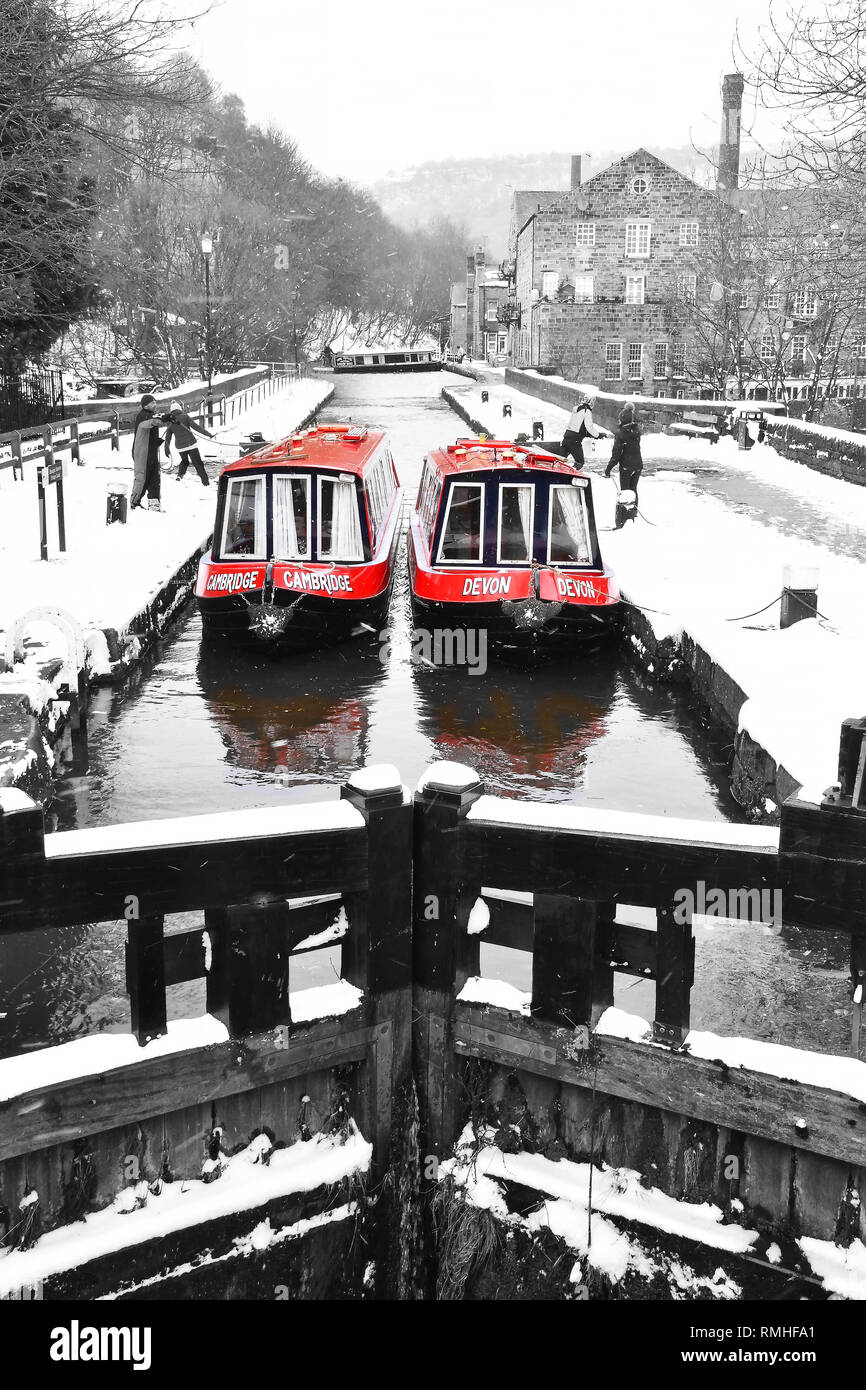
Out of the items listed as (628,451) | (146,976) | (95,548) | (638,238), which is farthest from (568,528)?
(638,238)

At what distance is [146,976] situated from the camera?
4660 mm

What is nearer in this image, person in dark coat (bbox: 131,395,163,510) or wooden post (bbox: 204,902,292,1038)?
wooden post (bbox: 204,902,292,1038)

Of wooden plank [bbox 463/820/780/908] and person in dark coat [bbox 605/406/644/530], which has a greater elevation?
person in dark coat [bbox 605/406/644/530]

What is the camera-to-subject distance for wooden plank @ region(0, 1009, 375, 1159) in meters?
4.41

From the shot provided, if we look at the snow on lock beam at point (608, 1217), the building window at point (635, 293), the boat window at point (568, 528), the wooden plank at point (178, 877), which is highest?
the building window at point (635, 293)

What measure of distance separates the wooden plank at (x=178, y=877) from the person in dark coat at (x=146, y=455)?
15.5 m

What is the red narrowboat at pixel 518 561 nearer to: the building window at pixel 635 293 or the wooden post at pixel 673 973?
the wooden post at pixel 673 973

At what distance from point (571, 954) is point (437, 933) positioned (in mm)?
533

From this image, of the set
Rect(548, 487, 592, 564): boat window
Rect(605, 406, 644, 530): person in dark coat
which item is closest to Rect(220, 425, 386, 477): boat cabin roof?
Rect(548, 487, 592, 564): boat window

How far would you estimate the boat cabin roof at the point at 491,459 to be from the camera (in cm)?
1386

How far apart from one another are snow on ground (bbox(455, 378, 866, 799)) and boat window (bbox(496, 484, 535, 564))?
1406 mm

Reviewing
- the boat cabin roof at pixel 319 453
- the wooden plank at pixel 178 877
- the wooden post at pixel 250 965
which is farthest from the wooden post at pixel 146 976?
the boat cabin roof at pixel 319 453

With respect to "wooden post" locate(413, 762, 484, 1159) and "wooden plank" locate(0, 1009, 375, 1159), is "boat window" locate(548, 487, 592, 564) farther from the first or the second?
"wooden plank" locate(0, 1009, 375, 1159)
